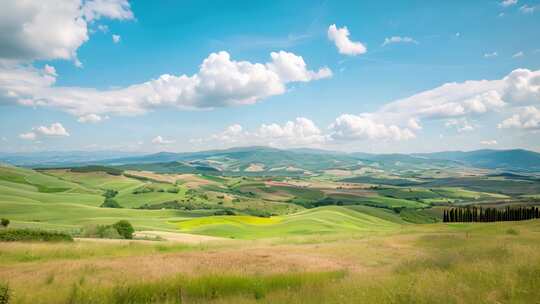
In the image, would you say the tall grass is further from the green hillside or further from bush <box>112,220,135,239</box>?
the green hillside

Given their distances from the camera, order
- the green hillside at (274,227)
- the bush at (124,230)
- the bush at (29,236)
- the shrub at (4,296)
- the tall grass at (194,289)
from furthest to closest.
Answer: the green hillside at (274,227)
the bush at (124,230)
the bush at (29,236)
the tall grass at (194,289)
the shrub at (4,296)

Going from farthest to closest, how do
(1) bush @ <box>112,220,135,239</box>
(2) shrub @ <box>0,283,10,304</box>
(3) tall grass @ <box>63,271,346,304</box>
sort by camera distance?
1. (1) bush @ <box>112,220,135,239</box>
2. (3) tall grass @ <box>63,271,346,304</box>
3. (2) shrub @ <box>0,283,10,304</box>

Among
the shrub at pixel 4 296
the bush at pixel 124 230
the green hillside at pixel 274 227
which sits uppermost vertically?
the shrub at pixel 4 296

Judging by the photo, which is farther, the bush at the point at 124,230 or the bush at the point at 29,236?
the bush at the point at 124,230

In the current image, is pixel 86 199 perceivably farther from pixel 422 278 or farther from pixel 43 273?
pixel 422 278

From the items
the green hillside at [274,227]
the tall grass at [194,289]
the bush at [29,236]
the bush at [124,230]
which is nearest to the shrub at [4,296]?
the tall grass at [194,289]

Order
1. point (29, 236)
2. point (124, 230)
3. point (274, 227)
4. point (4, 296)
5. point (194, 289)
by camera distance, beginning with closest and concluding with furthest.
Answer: point (4, 296) < point (194, 289) < point (29, 236) < point (124, 230) < point (274, 227)

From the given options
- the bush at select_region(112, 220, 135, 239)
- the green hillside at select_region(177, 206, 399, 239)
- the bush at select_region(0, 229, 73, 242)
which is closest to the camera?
the bush at select_region(0, 229, 73, 242)

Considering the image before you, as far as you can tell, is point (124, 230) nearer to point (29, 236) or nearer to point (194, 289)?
point (29, 236)

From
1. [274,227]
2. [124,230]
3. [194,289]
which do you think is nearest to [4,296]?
[194,289]

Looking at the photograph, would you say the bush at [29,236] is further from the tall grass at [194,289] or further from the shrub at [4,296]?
the shrub at [4,296]

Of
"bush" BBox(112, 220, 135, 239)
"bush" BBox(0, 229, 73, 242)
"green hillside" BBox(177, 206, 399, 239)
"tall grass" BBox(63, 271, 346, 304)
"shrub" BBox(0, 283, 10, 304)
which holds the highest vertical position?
"shrub" BBox(0, 283, 10, 304)

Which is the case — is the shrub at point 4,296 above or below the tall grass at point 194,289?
above

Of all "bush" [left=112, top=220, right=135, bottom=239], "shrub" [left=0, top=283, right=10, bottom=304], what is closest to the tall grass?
"shrub" [left=0, top=283, right=10, bottom=304]
